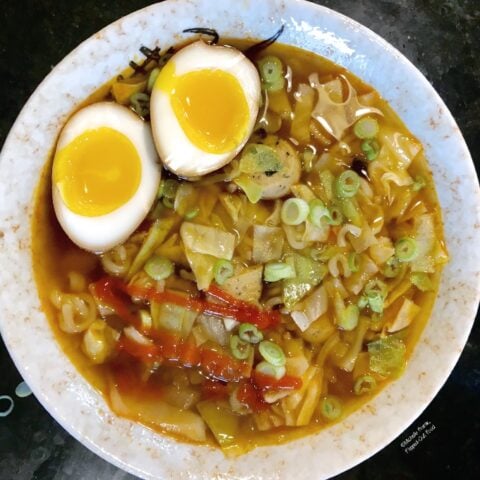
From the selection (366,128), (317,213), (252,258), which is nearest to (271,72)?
(366,128)

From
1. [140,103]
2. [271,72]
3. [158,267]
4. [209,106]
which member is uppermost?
[271,72]

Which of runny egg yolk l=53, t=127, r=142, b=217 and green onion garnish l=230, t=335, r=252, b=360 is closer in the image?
runny egg yolk l=53, t=127, r=142, b=217

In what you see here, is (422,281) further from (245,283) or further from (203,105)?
(203,105)

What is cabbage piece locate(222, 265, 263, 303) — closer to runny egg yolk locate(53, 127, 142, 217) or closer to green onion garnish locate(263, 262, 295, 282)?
green onion garnish locate(263, 262, 295, 282)

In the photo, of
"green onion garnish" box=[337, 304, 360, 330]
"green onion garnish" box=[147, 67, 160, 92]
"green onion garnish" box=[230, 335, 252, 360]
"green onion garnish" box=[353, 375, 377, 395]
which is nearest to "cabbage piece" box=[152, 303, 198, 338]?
"green onion garnish" box=[230, 335, 252, 360]

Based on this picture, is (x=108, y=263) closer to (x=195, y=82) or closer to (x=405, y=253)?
(x=195, y=82)

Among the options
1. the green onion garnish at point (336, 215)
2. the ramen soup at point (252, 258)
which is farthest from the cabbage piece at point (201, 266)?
the green onion garnish at point (336, 215)
